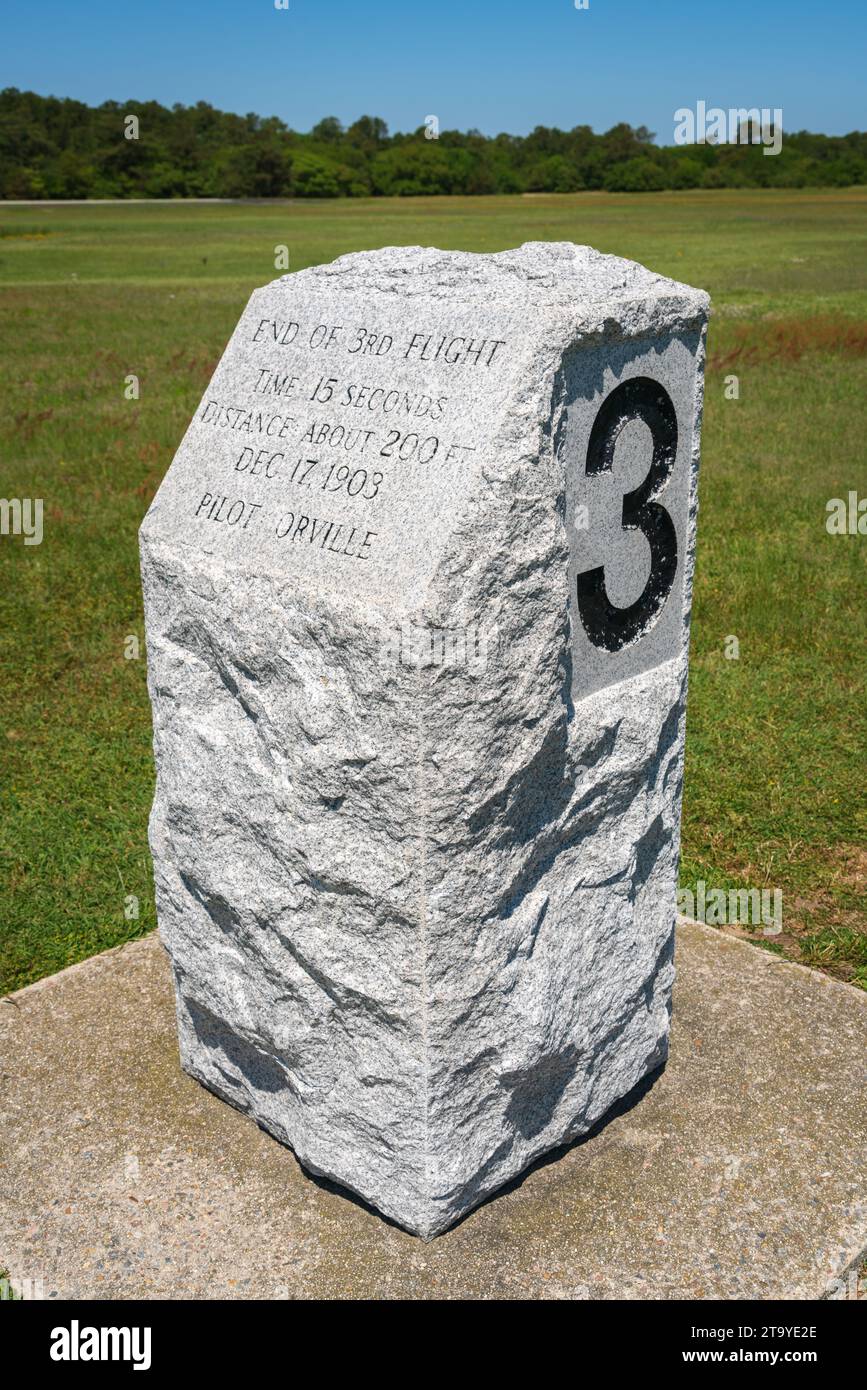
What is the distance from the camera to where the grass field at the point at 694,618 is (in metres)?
5.15

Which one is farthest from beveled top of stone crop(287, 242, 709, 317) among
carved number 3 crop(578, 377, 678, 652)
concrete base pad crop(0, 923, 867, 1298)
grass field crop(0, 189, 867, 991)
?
grass field crop(0, 189, 867, 991)

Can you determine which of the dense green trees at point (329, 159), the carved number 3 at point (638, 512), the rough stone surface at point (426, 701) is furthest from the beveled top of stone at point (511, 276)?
the dense green trees at point (329, 159)

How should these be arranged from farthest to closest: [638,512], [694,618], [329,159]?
[329,159] → [694,618] → [638,512]

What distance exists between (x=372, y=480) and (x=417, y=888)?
92 cm

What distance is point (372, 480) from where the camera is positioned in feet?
8.99

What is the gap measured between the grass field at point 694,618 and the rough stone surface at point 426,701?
1.75 meters

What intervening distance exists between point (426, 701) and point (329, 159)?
6656cm

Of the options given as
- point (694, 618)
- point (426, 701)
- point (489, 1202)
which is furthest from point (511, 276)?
point (694, 618)

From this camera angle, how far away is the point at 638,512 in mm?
3109

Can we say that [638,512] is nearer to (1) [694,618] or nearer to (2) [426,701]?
(2) [426,701]

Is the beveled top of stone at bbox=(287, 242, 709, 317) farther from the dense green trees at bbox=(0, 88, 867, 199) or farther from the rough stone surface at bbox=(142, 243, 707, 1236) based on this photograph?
the dense green trees at bbox=(0, 88, 867, 199)

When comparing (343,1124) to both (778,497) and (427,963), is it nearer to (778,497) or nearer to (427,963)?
(427,963)

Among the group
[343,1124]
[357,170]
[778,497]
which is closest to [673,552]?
[343,1124]

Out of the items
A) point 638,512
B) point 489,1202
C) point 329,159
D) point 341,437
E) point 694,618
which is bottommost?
point 489,1202
